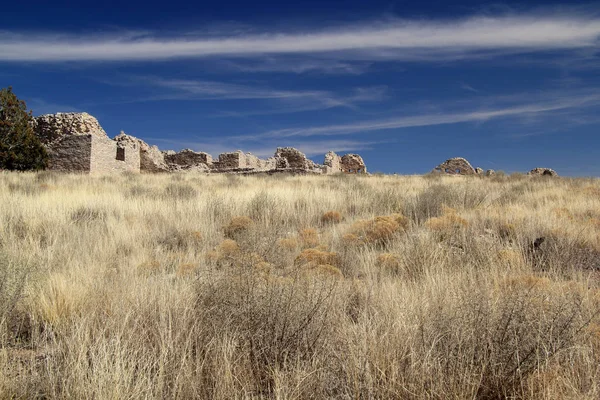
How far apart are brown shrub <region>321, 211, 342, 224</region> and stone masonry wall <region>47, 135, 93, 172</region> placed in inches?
667

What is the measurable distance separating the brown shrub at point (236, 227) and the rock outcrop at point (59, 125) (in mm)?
20896

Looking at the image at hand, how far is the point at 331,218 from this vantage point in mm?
7441

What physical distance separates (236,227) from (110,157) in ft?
62.2

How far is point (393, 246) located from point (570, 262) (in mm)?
1873

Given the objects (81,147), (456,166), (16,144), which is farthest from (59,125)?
(456,166)

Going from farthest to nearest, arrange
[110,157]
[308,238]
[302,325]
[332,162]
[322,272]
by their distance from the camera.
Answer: [332,162] < [110,157] < [308,238] < [322,272] < [302,325]

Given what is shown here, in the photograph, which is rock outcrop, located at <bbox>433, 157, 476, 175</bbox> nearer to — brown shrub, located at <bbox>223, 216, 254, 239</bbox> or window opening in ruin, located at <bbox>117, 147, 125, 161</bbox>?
window opening in ruin, located at <bbox>117, 147, 125, 161</bbox>

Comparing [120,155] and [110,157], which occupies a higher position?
[120,155]

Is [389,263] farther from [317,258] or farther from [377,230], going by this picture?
[377,230]

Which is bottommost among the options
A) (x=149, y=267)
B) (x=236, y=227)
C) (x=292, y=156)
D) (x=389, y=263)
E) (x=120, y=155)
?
(x=149, y=267)

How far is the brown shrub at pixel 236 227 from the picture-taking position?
625 centimetres

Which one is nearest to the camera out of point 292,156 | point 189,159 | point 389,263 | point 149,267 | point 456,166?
point 149,267

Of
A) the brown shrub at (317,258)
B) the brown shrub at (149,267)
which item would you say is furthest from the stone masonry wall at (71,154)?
the brown shrub at (317,258)

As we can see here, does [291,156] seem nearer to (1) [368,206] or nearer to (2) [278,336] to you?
(1) [368,206]
